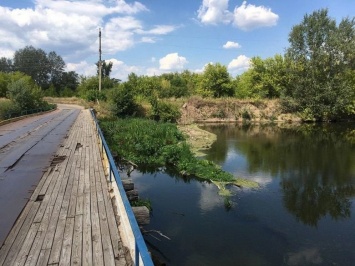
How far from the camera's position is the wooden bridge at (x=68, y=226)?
Answer: 15.7 feet

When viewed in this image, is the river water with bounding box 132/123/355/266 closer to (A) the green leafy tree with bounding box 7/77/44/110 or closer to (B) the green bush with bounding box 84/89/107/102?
(A) the green leafy tree with bounding box 7/77/44/110

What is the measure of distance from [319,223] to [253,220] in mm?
2110

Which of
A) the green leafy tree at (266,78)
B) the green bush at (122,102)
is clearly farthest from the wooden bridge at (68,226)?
the green leafy tree at (266,78)

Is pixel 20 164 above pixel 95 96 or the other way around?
the other way around

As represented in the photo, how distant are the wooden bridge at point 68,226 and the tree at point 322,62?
38.7 m

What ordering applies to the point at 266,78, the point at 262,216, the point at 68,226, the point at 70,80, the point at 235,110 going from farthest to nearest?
1. the point at 70,80
2. the point at 266,78
3. the point at 235,110
4. the point at 262,216
5. the point at 68,226

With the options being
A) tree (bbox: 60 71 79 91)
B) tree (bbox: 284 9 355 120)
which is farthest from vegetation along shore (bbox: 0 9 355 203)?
tree (bbox: 60 71 79 91)

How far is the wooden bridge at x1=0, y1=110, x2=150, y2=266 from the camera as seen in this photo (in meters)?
4.80

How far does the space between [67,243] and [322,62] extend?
4262 cm

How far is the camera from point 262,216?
1070 cm

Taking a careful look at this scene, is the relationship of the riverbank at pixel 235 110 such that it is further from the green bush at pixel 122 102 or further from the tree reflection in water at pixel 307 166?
the tree reflection in water at pixel 307 166

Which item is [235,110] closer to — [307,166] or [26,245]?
[307,166]

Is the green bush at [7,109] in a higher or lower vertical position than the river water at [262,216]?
higher

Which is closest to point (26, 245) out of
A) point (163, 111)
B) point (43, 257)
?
point (43, 257)
